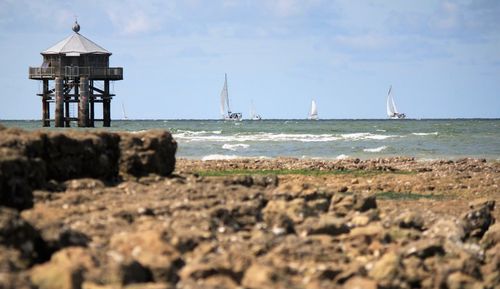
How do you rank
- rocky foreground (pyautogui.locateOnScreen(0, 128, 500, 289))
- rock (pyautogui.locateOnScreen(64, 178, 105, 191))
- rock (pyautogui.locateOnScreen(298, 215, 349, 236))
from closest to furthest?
1. rocky foreground (pyautogui.locateOnScreen(0, 128, 500, 289))
2. rock (pyautogui.locateOnScreen(298, 215, 349, 236))
3. rock (pyautogui.locateOnScreen(64, 178, 105, 191))

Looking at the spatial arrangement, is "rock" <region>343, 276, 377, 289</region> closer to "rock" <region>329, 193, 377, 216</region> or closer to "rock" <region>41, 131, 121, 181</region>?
"rock" <region>329, 193, 377, 216</region>

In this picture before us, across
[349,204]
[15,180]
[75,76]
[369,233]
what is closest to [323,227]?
[369,233]

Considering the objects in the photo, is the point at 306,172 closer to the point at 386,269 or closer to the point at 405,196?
the point at 405,196

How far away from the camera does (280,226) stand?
10023mm

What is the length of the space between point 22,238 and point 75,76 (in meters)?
51.8

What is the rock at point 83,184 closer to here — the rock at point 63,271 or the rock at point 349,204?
the rock at point 349,204

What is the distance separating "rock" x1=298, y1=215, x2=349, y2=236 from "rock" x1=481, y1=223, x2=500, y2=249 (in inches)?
96.1

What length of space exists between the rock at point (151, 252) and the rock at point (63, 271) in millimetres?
431

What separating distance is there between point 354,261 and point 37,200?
352 cm

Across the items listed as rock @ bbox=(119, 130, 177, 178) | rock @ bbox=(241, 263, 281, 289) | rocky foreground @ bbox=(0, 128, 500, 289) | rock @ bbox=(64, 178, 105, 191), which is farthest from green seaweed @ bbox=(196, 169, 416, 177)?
rock @ bbox=(241, 263, 281, 289)

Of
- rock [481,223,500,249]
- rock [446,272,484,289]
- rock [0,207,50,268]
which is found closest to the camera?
rock [0,207,50,268]

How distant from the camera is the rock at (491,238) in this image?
38.8 feet

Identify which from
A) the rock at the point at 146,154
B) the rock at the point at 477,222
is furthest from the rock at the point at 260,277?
the rock at the point at 477,222

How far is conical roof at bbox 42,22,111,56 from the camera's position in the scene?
59125 mm
